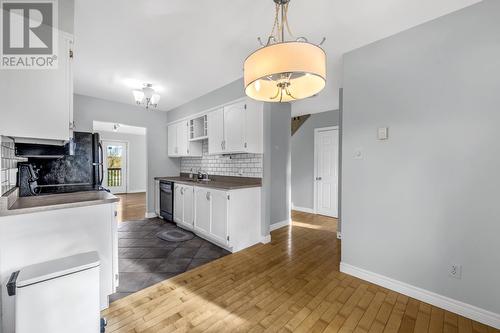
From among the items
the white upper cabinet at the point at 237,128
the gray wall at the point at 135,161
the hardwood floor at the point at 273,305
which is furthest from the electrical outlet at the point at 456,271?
the gray wall at the point at 135,161

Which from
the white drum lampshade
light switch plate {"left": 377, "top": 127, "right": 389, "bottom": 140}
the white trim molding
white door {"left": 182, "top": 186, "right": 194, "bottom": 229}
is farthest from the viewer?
the white trim molding

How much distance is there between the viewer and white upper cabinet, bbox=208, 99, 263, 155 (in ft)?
10.4

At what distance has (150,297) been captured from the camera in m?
1.95

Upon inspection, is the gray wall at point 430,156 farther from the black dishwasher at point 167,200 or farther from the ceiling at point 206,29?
the black dishwasher at point 167,200

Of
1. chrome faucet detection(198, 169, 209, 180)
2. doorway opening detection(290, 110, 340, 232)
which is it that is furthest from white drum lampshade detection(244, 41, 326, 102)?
doorway opening detection(290, 110, 340, 232)

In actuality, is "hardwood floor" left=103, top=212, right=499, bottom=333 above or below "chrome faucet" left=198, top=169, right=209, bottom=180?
below

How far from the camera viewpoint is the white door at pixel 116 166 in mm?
8234

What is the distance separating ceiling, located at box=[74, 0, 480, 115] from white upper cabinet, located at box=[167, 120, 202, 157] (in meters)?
1.50

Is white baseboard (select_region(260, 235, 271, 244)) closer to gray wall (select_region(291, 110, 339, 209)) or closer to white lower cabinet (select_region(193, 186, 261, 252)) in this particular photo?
white lower cabinet (select_region(193, 186, 261, 252))

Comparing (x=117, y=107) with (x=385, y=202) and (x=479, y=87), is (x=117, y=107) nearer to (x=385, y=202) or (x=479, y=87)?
(x=385, y=202)

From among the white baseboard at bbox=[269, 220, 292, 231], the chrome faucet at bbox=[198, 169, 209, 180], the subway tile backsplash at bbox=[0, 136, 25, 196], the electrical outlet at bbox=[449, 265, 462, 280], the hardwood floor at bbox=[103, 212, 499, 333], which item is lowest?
the hardwood floor at bbox=[103, 212, 499, 333]

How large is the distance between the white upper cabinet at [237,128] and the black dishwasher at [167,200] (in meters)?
1.23

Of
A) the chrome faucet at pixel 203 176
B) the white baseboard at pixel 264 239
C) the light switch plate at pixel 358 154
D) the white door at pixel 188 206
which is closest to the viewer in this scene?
the light switch plate at pixel 358 154

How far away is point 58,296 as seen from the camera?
4.13ft
